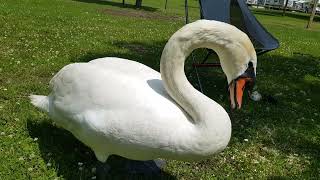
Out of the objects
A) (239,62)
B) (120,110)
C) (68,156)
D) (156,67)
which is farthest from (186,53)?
(156,67)

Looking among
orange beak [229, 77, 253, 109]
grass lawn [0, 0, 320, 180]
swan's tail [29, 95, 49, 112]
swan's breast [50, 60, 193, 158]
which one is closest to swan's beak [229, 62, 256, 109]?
orange beak [229, 77, 253, 109]

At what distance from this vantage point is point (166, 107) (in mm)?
4680

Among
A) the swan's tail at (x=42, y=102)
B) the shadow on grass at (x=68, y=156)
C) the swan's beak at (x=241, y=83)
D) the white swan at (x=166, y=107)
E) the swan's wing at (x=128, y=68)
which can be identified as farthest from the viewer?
the swan's tail at (x=42, y=102)

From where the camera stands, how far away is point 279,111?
9.18m

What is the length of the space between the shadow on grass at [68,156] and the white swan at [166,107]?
64 centimetres

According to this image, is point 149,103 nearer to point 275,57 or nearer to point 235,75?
point 235,75

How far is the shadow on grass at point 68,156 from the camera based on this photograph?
5715 mm

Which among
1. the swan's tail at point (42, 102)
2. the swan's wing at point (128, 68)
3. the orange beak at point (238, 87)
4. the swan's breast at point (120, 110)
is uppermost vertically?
the orange beak at point (238, 87)

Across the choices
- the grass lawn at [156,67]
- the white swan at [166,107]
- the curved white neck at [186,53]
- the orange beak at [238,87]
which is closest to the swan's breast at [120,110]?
the white swan at [166,107]

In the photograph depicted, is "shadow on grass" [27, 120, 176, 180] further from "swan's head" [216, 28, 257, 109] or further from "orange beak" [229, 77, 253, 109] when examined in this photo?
"swan's head" [216, 28, 257, 109]

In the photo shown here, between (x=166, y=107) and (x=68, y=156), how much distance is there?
187 centimetres

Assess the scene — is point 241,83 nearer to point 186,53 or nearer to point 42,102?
point 186,53

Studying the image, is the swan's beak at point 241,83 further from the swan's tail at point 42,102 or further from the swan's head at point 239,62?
the swan's tail at point 42,102

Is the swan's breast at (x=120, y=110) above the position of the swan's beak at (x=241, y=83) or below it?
below
